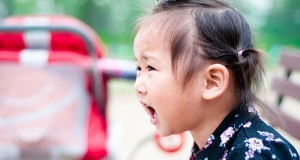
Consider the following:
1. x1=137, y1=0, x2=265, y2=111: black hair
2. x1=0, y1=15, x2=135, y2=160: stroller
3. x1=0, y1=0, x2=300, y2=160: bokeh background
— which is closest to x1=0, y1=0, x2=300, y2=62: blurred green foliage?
x1=0, y1=0, x2=300, y2=160: bokeh background

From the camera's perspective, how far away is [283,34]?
5.42 metres

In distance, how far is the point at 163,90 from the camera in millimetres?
897

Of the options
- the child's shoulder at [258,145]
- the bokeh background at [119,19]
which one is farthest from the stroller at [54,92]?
the bokeh background at [119,19]

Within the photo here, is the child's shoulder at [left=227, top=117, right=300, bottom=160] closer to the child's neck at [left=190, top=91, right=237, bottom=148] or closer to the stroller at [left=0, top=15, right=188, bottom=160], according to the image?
the child's neck at [left=190, top=91, right=237, bottom=148]

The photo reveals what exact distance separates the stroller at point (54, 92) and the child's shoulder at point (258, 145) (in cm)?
77

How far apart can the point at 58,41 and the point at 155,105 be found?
2.84 ft

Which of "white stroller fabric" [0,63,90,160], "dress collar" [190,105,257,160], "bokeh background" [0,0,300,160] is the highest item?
"dress collar" [190,105,257,160]

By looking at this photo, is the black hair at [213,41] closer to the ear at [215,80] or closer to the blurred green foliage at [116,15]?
the ear at [215,80]

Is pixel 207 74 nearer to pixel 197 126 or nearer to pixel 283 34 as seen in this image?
pixel 197 126

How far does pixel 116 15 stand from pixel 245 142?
4271 millimetres

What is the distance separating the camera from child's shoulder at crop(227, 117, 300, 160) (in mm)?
788

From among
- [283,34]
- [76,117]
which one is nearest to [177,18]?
[76,117]

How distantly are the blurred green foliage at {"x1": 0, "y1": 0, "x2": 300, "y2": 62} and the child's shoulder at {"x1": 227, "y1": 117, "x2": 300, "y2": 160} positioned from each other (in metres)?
3.70

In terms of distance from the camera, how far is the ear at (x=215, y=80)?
852mm
